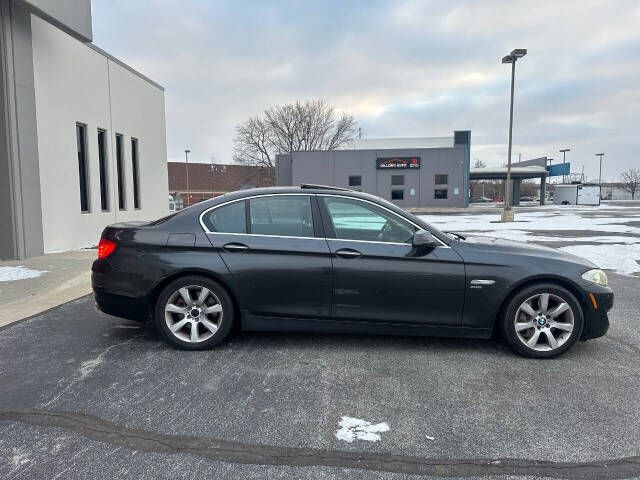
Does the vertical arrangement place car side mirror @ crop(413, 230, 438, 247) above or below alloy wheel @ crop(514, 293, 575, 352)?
above

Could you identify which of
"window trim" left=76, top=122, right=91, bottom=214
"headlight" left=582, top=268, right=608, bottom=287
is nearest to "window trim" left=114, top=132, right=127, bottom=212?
"window trim" left=76, top=122, right=91, bottom=214

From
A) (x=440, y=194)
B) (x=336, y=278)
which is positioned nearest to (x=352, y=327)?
(x=336, y=278)

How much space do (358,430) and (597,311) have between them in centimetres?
260

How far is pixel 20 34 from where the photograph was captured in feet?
28.9

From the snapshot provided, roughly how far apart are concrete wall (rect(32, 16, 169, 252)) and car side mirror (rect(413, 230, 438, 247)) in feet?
29.9

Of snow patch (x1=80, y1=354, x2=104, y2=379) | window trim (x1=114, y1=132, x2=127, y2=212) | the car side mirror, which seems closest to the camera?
snow patch (x1=80, y1=354, x2=104, y2=379)

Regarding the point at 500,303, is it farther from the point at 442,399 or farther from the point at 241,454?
the point at 241,454

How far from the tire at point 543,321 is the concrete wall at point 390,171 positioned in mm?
36808

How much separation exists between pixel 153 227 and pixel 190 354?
4.19 feet

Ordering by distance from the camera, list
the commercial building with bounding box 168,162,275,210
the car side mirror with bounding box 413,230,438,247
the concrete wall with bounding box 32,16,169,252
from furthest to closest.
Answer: the commercial building with bounding box 168,162,275,210
the concrete wall with bounding box 32,16,169,252
the car side mirror with bounding box 413,230,438,247

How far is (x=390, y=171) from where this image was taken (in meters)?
41.2

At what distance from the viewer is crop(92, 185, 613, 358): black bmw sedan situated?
3.90 m

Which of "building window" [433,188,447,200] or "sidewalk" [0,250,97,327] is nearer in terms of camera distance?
"sidewalk" [0,250,97,327]

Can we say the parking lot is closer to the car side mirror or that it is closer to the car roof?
the car side mirror
